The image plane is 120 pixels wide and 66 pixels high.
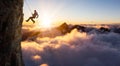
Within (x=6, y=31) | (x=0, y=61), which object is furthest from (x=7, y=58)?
(x=6, y=31)

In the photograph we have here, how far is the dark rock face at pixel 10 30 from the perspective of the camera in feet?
131

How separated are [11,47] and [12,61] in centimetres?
291

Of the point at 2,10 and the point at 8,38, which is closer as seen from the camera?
the point at 2,10

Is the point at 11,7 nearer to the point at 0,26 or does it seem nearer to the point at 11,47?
the point at 0,26

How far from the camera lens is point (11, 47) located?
43406mm

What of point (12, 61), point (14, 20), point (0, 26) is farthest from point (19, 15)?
point (12, 61)

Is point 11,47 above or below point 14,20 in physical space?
below

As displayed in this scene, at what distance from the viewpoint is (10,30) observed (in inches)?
1663

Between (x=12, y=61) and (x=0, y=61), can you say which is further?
(x=12, y=61)

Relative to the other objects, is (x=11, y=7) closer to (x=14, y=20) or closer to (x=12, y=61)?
(x=14, y=20)

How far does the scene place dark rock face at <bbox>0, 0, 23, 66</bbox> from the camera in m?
39.8

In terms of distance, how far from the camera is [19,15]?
43.9 m

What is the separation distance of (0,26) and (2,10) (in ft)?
8.72

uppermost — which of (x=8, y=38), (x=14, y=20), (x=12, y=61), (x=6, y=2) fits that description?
(x=6, y=2)
